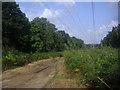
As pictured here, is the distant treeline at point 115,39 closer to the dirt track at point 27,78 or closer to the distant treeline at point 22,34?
the dirt track at point 27,78

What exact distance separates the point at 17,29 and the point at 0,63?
18768 millimetres

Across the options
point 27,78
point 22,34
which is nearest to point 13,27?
point 22,34

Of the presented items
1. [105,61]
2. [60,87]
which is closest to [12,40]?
[60,87]

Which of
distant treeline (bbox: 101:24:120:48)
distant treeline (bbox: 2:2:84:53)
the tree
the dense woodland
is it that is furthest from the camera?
distant treeline (bbox: 2:2:84:53)

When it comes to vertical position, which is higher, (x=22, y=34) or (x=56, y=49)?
(x=22, y=34)

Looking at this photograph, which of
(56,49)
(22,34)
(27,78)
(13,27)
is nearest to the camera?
(27,78)

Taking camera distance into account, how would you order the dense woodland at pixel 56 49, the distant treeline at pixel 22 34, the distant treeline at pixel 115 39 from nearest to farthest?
the dense woodland at pixel 56 49 < the distant treeline at pixel 115 39 < the distant treeline at pixel 22 34

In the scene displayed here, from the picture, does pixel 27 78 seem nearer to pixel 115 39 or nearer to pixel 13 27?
pixel 115 39

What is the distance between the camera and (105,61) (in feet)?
16.4

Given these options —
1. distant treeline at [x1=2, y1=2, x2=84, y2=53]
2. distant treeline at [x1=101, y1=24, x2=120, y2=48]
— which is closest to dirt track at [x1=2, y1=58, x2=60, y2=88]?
distant treeline at [x1=101, y1=24, x2=120, y2=48]

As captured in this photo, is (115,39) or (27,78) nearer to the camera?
(115,39)

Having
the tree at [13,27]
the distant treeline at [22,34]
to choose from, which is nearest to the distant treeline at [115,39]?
the distant treeline at [22,34]

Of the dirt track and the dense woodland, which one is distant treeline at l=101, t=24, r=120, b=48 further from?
the dirt track

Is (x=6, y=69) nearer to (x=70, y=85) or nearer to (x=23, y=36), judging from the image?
(x=70, y=85)
